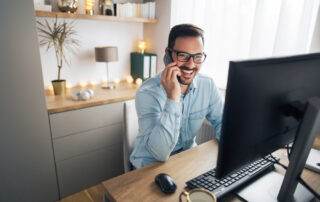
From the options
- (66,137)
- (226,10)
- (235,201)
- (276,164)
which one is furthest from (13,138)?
(226,10)

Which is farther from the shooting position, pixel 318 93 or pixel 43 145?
pixel 43 145

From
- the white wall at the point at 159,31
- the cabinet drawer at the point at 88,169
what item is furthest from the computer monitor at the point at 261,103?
the white wall at the point at 159,31

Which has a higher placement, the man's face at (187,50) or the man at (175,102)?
the man's face at (187,50)

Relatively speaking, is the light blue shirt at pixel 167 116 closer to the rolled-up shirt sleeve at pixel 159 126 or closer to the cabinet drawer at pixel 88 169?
the rolled-up shirt sleeve at pixel 159 126

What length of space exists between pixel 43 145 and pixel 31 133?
142 millimetres

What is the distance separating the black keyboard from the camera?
2.52ft

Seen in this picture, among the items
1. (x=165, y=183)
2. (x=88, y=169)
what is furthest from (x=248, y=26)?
(x=88, y=169)

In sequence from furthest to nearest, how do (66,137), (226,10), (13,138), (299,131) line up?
(226,10), (66,137), (13,138), (299,131)

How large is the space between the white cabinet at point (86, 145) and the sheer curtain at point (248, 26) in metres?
1.12

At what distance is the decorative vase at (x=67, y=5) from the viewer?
1.99m

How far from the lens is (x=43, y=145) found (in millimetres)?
1679

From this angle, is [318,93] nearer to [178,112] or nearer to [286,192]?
[286,192]

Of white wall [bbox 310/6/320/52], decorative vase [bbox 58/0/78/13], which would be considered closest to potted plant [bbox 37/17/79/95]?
decorative vase [bbox 58/0/78/13]

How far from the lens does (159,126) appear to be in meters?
0.99
